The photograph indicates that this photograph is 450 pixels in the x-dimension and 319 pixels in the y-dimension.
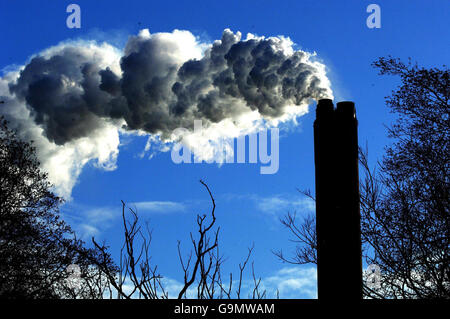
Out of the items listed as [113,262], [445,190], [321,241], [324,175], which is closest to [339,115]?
[324,175]

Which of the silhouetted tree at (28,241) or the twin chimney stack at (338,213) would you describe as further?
the silhouetted tree at (28,241)

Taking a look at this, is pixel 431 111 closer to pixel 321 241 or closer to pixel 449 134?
pixel 449 134

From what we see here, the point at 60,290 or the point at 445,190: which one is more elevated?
the point at 445,190

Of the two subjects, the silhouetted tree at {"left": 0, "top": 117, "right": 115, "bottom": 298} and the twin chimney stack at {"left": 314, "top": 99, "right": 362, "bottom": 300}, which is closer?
the twin chimney stack at {"left": 314, "top": 99, "right": 362, "bottom": 300}

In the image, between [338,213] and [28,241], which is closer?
[338,213]

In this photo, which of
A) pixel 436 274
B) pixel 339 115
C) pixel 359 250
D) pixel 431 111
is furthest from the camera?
pixel 431 111

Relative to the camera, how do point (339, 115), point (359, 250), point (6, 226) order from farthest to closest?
point (6, 226) → point (339, 115) → point (359, 250)

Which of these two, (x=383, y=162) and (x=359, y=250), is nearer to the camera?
(x=359, y=250)

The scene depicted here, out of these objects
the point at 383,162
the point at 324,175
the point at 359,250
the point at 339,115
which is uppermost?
the point at 383,162
